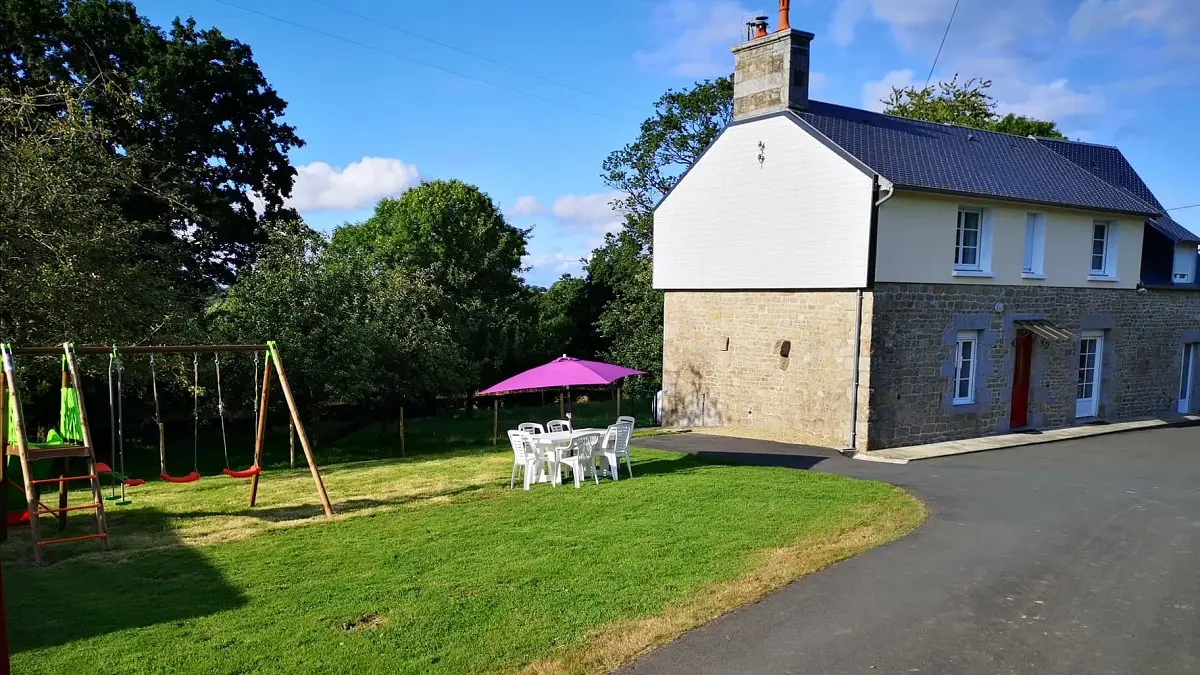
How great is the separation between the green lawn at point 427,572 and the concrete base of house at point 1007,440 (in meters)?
3.03

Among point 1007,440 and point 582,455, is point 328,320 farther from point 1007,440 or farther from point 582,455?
point 1007,440

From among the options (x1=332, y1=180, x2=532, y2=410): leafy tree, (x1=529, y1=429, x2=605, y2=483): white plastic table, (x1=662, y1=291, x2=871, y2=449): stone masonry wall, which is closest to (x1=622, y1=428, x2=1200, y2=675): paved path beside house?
(x1=662, y1=291, x2=871, y2=449): stone masonry wall

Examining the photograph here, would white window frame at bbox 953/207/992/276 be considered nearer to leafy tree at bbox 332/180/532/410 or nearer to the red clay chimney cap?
the red clay chimney cap

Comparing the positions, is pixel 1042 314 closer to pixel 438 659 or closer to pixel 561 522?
pixel 561 522

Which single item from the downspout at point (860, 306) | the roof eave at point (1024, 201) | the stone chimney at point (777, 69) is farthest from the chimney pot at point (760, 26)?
the roof eave at point (1024, 201)

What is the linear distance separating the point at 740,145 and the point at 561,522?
10837mm

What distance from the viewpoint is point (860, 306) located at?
568 inches

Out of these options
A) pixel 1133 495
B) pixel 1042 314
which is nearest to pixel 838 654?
pixel 1133 495

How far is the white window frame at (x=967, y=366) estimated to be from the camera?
15.7m

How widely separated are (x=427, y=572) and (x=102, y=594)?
2.63m

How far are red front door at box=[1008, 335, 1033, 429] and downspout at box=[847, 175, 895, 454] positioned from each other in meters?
4.56

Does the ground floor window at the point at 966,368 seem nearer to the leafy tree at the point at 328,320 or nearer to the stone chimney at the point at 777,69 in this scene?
the stone chimney at the point at 777,69

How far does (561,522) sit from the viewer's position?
8.82 m

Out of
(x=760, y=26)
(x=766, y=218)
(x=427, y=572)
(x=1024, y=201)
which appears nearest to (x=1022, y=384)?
(x=1024, y=201)
